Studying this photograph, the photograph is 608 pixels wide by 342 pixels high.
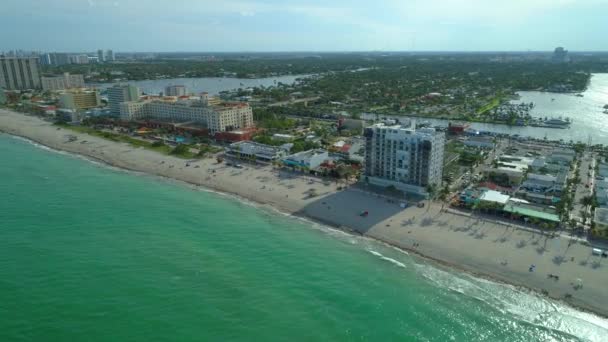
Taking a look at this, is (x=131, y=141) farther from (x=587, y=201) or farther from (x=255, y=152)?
(x=587, y=201)

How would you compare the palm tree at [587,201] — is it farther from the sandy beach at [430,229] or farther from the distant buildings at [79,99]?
the distant buildings at [79,99]

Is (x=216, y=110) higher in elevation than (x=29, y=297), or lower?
higher

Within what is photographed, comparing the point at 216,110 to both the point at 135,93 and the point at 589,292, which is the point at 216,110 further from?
the point at 589,292

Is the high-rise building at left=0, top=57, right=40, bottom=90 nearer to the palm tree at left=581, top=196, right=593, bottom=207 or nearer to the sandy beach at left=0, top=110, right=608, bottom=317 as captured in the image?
the sandy beach at left=0, top=110, right=608, bottom=317

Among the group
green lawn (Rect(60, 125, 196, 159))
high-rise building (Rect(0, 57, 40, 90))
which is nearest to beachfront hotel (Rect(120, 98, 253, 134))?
green lawn (Rect(60, 125, 196, 159))

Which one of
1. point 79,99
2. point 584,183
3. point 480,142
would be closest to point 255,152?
point 480,142

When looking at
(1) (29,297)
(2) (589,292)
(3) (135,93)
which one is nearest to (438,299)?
(2) (589,292)
